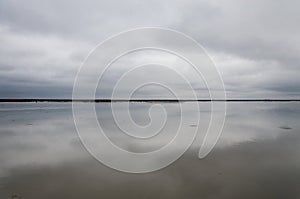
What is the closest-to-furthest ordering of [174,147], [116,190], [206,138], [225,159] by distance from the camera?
[116,190] < [225,159] < [174,147] < [206,138]

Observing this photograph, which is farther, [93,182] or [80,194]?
[93,182]

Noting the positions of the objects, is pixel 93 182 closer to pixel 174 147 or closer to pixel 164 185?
pixel 164 185

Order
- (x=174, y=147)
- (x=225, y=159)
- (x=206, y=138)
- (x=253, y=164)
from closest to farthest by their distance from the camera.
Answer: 1. (x=253, y=164)
2. (x=225, y=159)
3. (x=174, y=147)
4. (x=206, y=138)

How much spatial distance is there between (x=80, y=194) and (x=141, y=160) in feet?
11.3

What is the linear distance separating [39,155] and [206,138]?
9.35m

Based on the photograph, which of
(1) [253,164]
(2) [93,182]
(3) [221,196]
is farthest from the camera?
(1) [253,164]

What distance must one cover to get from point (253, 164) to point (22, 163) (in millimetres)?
9317

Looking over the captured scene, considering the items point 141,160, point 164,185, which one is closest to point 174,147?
point 141,160

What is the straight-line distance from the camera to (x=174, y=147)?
37.2ft

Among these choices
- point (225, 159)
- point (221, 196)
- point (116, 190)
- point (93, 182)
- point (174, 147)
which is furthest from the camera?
point (174, 147)

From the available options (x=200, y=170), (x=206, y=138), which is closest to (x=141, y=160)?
(x=200, y=170)

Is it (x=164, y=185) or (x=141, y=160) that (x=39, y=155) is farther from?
(x=164, y=185)

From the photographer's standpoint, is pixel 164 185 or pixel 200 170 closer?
pixel 164 185

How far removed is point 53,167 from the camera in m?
8.31
